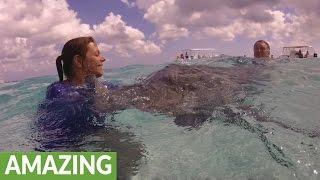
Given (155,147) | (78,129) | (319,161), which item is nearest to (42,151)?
(78,129)

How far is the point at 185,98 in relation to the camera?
8086mm

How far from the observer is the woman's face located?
24.4 feet

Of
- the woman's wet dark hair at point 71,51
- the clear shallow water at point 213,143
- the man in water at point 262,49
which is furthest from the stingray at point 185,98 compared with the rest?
the man in water at point 262,49

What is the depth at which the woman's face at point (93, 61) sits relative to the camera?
24.4ft

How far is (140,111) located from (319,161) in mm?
3469

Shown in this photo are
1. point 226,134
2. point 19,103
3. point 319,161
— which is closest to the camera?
point 319,161

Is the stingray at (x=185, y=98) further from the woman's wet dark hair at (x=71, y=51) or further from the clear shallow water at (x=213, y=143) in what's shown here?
the woman's wet dark hair at (x=71, y=51)

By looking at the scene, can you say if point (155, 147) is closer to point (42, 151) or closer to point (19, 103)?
point (42, 151)

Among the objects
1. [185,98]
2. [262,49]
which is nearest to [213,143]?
[185,98]

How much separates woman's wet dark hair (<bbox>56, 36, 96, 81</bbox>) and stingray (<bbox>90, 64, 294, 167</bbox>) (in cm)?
63

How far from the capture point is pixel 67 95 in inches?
287

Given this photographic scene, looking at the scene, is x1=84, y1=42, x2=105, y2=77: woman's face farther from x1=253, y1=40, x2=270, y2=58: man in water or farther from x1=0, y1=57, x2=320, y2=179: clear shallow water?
x1=253, y1=40, x2=270, y2=58: man in water

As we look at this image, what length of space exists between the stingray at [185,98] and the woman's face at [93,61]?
0.93ft

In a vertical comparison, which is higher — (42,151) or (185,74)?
(185,74)
